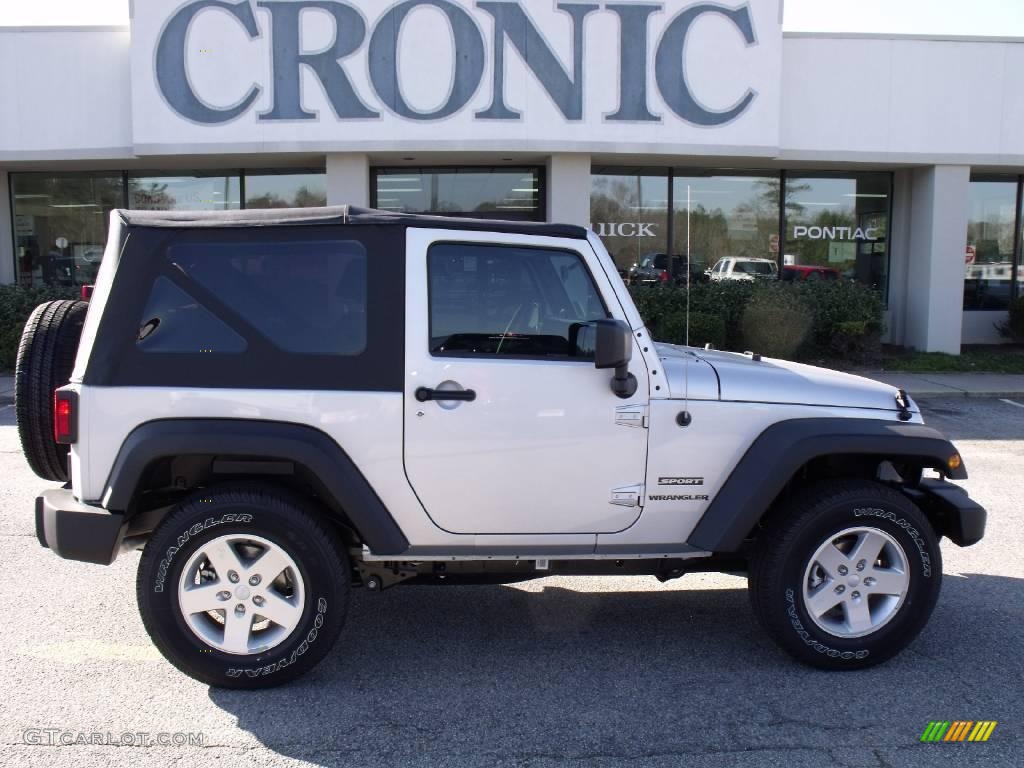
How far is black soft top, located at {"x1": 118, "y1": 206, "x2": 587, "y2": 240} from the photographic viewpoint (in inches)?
153

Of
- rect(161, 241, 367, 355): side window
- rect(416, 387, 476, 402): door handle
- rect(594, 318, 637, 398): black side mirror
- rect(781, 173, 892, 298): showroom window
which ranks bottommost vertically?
rect(416, 387, 476, 402): door handle

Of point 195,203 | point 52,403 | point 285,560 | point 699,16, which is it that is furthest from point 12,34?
point 285,560

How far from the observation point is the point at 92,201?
16578 mm

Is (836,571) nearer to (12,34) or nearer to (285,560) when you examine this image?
(285,560)

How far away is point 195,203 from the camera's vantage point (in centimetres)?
1644

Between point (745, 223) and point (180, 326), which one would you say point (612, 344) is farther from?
point (745, 223)

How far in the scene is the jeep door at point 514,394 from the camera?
12.6ft

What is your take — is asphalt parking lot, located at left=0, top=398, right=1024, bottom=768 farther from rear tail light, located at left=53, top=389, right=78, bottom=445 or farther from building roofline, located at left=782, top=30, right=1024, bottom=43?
building roofline, located at left=782, top=30, right=1024, bottom=43

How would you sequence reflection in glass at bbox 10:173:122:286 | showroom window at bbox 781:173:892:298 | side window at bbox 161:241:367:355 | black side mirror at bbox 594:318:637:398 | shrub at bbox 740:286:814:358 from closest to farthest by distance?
black side mirror at bbox 594:318:637:398 < side window at bbox 161:241:367:355 < shrub at bbox 740:286:814:358 < reflection in glass at bbox 10:173:122:286 < showroom window at bbox 781:173:892:298

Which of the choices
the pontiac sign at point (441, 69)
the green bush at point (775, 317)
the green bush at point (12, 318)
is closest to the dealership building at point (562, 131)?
the pontiac sign at point (441, 69)

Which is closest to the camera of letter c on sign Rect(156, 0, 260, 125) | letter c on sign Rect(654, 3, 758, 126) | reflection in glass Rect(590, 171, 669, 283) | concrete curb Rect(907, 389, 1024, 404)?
concrete curb Rect(907, 389, 1024, 404)

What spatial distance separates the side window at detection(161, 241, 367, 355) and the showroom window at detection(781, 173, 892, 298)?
14181 mm

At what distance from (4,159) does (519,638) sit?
14.1 m

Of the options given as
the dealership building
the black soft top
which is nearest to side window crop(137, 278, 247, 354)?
the black soft top
